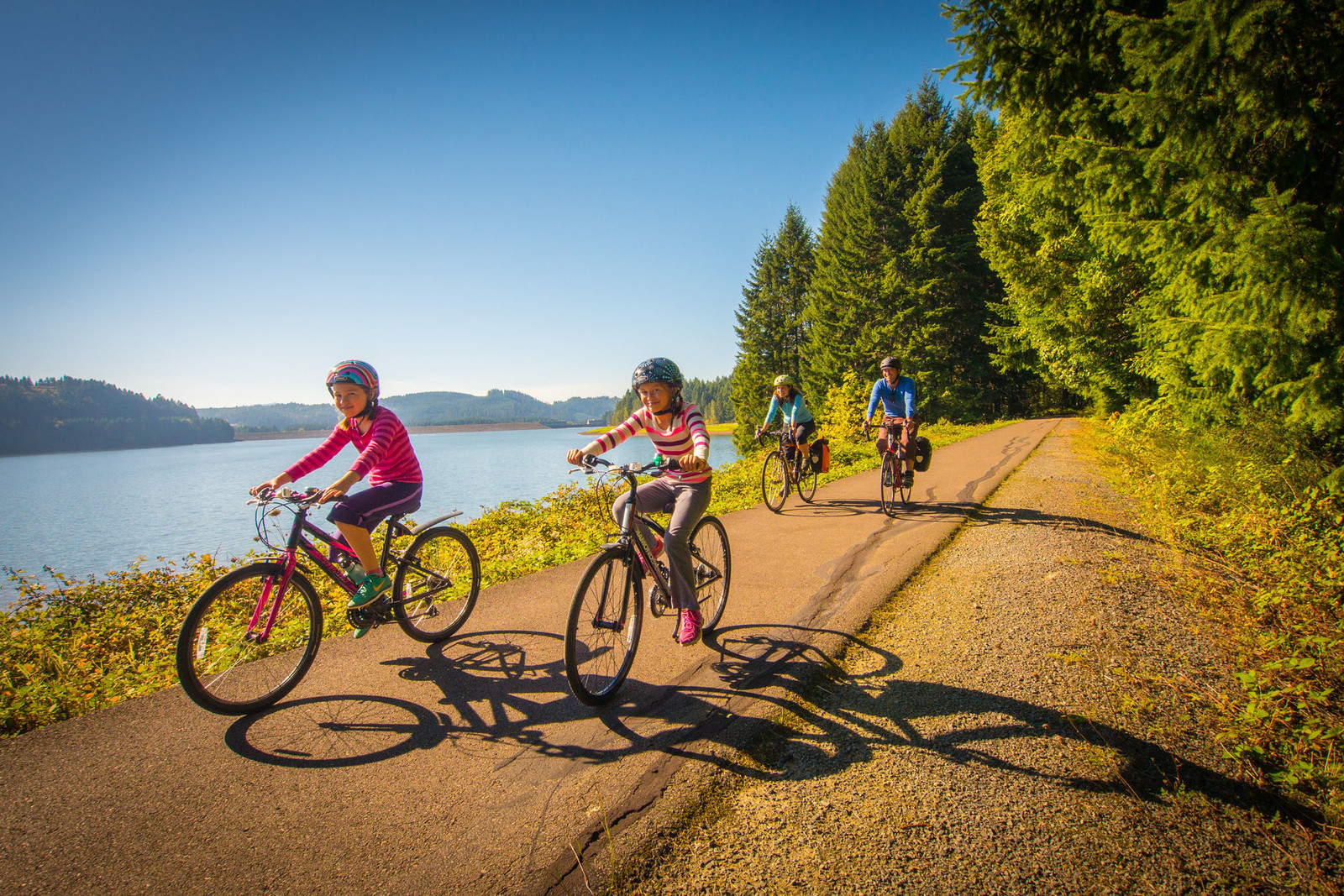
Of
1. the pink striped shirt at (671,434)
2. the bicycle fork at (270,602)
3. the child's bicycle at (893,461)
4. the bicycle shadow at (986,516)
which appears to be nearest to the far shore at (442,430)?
the bicycle shadow at (986,516)

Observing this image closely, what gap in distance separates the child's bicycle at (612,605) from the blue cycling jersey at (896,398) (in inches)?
220

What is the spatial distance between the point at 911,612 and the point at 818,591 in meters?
0.90

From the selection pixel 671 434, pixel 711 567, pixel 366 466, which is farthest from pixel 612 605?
pixel 366 466

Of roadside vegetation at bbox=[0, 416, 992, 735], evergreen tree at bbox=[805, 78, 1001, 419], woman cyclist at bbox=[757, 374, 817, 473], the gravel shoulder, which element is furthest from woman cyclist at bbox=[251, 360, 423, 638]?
evergreen tree at bbox=[805, 78, 1001, 419]

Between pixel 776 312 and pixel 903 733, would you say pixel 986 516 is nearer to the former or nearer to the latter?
pixel 903 733

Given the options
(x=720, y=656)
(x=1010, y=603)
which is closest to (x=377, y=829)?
(x=720, y=656)

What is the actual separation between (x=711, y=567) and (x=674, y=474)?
3.03ft

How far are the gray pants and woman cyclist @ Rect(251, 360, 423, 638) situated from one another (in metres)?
1.93

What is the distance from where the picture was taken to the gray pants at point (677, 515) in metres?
3.73

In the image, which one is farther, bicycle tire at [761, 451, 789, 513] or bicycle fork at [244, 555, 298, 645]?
bicycle tire at [761, 451, 789, 513]

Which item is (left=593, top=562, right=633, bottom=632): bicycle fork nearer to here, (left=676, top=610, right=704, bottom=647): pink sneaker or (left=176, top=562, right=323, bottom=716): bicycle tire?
(left=676, top=610, right=704, bottom=647): pink sneaker

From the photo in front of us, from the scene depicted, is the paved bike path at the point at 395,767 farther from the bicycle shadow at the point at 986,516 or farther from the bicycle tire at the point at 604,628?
the bicycle shadow at the point at 986,516

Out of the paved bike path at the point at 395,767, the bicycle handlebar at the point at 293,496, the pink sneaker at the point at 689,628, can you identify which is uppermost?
the bicycle handlebar at the point at 293,496

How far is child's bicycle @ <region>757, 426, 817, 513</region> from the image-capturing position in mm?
9055
